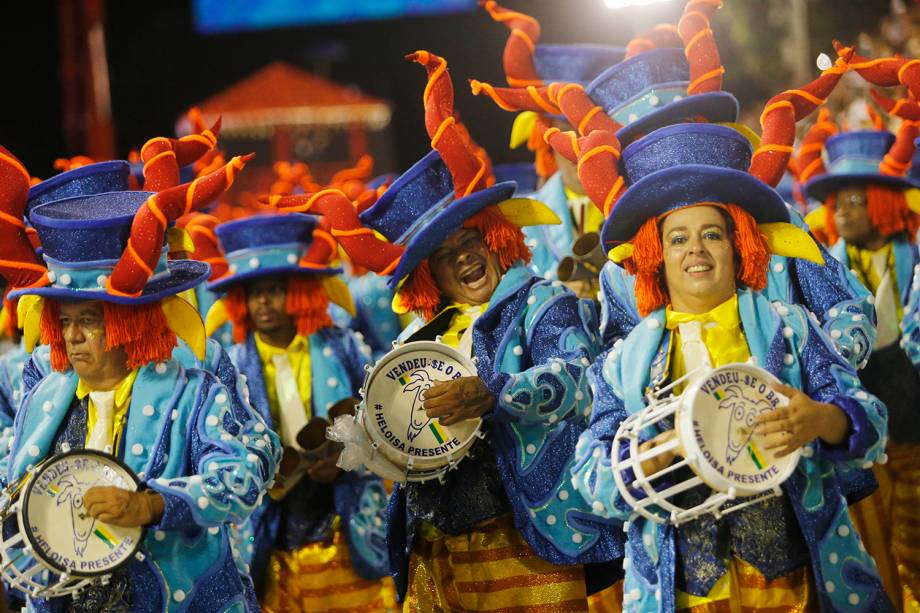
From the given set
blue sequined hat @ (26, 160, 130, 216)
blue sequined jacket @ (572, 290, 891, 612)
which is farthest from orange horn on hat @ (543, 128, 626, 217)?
blue sequined hat @ (26, 160, 130, 216)

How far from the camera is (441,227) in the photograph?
180 inches

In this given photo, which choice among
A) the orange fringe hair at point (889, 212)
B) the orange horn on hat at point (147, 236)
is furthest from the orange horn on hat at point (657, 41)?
the orange horn on hat at point (147, 236)

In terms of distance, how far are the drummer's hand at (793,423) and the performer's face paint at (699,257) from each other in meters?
0.46

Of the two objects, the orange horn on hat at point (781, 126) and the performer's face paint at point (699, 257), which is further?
the orange horn on hat at point (781, 126)

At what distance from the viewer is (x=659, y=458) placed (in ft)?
11.1

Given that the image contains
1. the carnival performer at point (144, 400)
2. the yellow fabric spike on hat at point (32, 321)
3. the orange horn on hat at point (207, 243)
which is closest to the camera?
the carnival performer at point (144, 400)

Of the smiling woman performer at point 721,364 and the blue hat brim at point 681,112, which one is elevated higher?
the blue hat brim at point 681,112

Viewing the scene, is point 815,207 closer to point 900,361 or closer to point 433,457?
point 900,361

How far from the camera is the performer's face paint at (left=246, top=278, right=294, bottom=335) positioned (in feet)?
19.7

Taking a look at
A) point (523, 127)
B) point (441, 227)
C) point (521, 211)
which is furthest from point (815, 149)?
point (441, 227)

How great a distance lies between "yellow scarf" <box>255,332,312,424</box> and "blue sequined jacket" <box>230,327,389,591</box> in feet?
0.12

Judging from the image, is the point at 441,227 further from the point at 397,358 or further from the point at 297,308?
the point at 297,308

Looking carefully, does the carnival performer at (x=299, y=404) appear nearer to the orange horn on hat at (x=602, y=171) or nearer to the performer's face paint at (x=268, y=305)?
the performer's face paint at (x=268, y=305)

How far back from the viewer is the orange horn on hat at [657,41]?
545 cm
